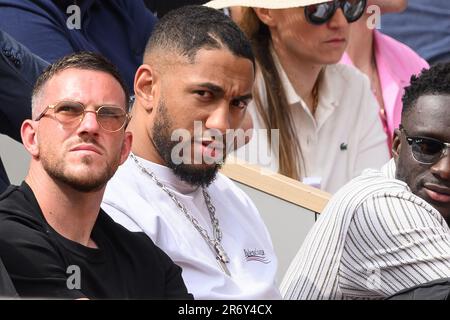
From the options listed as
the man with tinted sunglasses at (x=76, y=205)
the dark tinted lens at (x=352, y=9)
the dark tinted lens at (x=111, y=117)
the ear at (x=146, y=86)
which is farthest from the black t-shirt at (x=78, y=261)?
the dark tinted lens at (x=352, y=9)

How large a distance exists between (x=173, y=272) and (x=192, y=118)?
513mm

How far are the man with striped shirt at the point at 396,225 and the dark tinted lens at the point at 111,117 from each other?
876mm

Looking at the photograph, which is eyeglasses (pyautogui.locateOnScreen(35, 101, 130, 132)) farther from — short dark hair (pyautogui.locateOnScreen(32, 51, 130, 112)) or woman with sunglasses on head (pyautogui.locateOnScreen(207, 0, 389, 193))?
woman with sunglasses on head (pyautogui.locateOnScreen(207, 0, 389, 193))

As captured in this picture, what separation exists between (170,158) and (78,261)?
2.15 ft

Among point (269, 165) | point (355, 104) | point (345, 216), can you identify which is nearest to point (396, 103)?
point (355, 104)

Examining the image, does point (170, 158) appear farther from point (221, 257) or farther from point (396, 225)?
point (396, 225)

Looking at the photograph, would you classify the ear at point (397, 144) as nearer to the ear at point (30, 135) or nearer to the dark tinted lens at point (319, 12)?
the dark tinted lens at point (319, 12)

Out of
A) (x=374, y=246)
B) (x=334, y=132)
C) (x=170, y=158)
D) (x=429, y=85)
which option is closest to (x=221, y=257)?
(x=170, y=158)

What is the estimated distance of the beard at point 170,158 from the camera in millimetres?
3777

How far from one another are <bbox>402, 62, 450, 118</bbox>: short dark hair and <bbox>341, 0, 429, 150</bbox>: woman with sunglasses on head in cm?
121

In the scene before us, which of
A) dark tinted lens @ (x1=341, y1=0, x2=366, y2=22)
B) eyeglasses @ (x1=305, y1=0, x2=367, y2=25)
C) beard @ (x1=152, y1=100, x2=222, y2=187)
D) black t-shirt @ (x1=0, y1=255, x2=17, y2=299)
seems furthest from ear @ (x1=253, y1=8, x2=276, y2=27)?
black t-shirt @ (x1=0, y1=255, x2=17, y2=299)

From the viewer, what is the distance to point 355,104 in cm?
513

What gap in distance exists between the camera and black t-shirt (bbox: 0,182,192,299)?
3.12m

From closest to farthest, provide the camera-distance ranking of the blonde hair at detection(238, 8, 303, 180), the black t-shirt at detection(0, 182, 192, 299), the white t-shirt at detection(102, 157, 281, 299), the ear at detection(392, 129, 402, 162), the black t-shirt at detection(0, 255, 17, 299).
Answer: the black t-shirt at detection(0, 255, 17, 299), the black t-shirt at detection(0, 182, 192, 299), the white t-shirt at detection(102, 157, 281, 299), the ear at detection(392, 129, 402, 162), the blonde hair at detection(238, 8, 303, 180)
